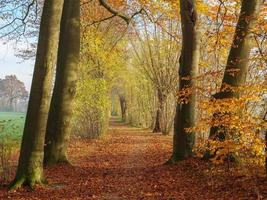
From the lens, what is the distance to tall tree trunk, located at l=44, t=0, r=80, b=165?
13750 mm

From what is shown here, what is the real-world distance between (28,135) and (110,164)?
192 inches

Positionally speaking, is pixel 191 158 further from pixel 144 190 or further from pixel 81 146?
pixel 81 146

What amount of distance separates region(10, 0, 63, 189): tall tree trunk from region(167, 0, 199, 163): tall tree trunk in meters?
4.43

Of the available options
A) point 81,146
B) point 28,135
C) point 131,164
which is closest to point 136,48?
point 81,146

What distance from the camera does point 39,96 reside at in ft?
33.0

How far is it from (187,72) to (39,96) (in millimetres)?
4970

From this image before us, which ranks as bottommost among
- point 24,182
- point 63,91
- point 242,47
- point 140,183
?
point 24,182

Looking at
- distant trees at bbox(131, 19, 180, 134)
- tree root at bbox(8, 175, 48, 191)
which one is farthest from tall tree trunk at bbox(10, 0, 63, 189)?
distant trees at bbox(131, 19, 180, 134)

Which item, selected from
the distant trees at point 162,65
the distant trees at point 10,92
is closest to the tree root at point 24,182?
the distant trees at point 162,65

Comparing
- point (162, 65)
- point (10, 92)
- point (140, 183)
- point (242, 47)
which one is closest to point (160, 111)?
point (162, 65)

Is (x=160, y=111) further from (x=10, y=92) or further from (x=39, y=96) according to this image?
(x=10, y=92)

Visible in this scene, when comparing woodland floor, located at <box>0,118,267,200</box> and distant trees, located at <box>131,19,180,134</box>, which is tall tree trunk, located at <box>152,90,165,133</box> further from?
woodland floor, located at <box>0,118,267,200</box>

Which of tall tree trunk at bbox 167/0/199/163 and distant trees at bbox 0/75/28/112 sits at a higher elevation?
distant trees at bbox 0/75/28/112

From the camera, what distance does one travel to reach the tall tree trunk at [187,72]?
13.1 m
